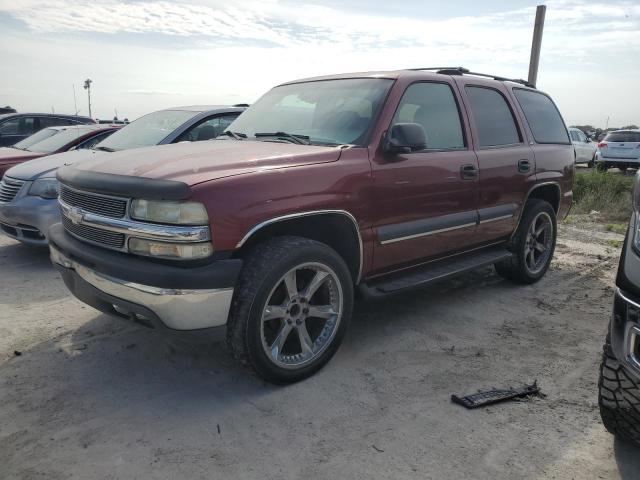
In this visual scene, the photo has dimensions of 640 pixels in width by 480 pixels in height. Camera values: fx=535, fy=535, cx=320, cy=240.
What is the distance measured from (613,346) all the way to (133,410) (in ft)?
7.98

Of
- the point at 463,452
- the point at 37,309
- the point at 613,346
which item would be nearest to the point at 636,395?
the point at 613,346

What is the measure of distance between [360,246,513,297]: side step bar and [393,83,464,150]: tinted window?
3.05 ft

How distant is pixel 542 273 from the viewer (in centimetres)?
542

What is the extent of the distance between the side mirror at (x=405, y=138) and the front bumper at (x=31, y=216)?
3.71 m

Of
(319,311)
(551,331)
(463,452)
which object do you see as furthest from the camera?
(551,331)

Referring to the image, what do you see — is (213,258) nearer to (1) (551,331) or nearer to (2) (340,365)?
(2) (340,365)

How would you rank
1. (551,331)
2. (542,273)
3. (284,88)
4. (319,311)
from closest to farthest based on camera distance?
(319,311), (551,331), (284,88), (542,273)

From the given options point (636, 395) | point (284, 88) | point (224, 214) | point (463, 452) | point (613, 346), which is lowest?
point (463, 452)

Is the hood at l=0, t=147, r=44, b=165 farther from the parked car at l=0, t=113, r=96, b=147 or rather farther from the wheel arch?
the wheel arch

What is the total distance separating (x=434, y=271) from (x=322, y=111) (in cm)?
149

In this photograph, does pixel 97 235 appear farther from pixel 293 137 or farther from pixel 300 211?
pixel 293 137

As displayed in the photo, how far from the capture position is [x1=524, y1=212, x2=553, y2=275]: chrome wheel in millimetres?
5215

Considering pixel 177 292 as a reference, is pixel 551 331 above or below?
below

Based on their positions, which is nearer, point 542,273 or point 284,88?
point 284,88
